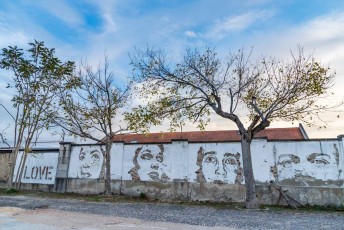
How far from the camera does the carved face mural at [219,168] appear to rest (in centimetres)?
1269

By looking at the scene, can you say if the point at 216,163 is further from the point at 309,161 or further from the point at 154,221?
the point at 154,221

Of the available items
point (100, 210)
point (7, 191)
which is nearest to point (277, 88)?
point (100, 210)

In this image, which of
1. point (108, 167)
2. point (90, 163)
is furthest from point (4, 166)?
point (108, 167)

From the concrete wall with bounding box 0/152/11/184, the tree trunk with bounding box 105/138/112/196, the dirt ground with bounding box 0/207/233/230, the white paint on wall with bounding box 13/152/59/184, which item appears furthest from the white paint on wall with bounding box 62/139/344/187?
the dirt ground with bounding box 0/207/233/230

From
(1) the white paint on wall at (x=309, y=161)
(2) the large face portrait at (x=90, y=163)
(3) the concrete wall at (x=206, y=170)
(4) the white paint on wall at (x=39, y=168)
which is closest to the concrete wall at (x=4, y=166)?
(4) the white paint on wall at (x=39, y=168)

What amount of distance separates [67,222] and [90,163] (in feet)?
26.9

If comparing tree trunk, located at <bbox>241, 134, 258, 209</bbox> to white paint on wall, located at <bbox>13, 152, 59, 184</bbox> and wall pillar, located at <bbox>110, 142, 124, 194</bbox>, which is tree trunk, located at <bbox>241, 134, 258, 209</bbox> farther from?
white paint on wall, located at <bbox>13, 152, 59, 184</bbox>

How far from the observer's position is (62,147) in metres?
15.8

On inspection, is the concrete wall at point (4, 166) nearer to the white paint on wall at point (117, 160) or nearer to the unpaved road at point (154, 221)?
the white paint on wall at point (117, 160)

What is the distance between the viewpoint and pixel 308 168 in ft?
38.7

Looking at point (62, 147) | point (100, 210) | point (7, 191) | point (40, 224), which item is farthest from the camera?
point (62, 147)

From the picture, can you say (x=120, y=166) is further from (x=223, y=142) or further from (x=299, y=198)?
(x=299, y=198)

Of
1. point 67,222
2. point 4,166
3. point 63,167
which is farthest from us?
point 4,166

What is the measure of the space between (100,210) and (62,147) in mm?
7323
